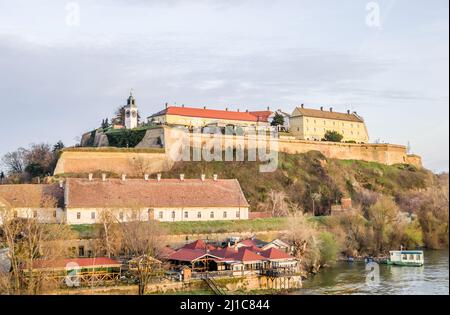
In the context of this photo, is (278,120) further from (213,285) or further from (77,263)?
(77,263)

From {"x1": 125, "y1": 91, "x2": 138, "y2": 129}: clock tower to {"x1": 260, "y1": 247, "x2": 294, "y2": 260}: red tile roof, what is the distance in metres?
26.5

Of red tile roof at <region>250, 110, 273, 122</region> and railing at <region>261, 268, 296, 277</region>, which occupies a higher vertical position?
red tile roof at <region>250, 110, 273, 122</region>

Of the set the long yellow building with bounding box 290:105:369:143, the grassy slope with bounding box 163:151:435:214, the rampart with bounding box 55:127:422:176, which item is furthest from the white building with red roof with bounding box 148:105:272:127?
the grassy slope with bounding box 163:151:435:214

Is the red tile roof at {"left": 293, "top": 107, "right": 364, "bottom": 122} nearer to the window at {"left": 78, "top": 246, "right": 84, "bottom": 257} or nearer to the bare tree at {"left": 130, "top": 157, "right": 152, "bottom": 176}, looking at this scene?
the bare tree at {"left": 130, "top": 157, "right": 152, "bottom": 176}

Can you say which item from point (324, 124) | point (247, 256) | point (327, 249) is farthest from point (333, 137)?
point (247, 256)

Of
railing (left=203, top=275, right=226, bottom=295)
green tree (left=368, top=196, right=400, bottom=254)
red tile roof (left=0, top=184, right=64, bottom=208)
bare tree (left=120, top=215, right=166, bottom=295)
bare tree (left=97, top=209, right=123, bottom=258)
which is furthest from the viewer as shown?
green tree (left=368, top=196, right=400, bottom=254)

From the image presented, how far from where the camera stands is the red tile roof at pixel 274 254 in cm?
2609

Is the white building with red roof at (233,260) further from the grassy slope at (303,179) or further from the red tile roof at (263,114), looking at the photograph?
the red tile roof at (263,114)

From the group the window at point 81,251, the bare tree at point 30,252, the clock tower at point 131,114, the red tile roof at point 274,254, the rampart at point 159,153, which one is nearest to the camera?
the bare tree at point 30,252

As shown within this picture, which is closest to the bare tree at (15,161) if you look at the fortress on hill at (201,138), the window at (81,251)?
the fortress on hill at (201,138)

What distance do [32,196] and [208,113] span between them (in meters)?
27.5

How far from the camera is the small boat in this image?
30891mm

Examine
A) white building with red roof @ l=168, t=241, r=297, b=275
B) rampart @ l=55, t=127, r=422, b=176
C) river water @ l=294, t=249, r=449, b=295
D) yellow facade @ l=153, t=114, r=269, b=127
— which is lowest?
river water @ l=294, t=249, r=449, b=295

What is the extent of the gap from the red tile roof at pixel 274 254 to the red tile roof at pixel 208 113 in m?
29.6
